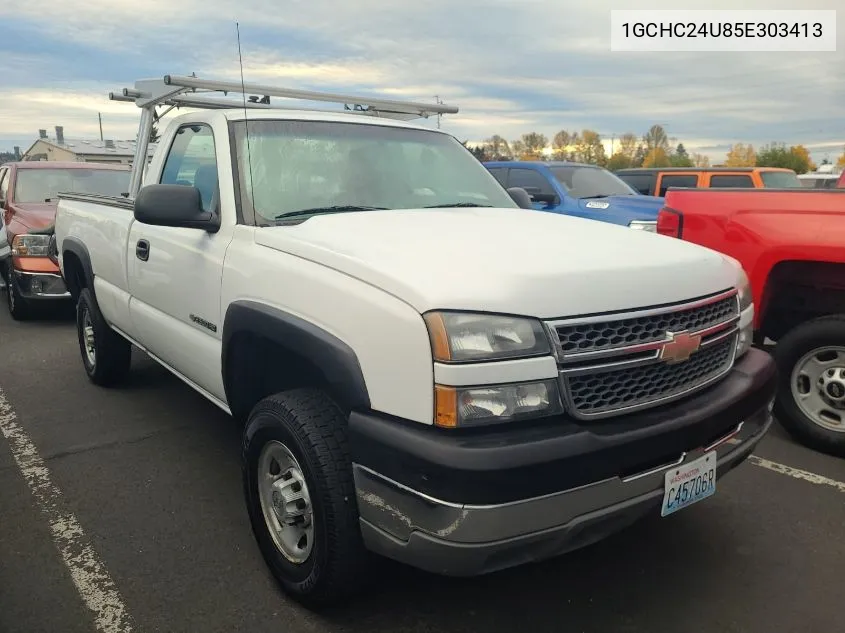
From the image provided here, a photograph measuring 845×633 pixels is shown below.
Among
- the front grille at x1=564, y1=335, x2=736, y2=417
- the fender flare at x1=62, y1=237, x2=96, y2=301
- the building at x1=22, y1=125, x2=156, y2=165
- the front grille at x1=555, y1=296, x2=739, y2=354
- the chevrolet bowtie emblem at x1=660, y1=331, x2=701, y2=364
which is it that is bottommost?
→ the front grille at x1=564, y1=335, x2=736, y2=417

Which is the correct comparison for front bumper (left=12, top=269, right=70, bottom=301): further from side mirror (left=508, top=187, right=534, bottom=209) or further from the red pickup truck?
the red pickup truck

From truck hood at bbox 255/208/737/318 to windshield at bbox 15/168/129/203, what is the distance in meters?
6.91

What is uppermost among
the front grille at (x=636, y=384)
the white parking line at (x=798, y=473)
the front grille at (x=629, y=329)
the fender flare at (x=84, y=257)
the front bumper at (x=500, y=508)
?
the fender flare at (x=84, y=257)

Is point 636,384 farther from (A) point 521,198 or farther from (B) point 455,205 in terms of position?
(A) point 521,198

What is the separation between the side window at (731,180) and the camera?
11.1m

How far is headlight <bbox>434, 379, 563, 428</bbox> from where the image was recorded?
1978mm

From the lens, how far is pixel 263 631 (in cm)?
248

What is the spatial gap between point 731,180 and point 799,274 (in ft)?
26.7

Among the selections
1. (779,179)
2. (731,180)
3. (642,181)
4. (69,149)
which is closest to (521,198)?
(731,180)

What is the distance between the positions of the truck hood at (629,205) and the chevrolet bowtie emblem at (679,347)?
5954 millimetres

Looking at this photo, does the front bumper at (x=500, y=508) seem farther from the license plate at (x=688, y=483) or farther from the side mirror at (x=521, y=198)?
the side mirror at (x=521, y=198)

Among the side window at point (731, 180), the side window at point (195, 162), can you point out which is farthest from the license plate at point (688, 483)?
the side window at point (731, 180)

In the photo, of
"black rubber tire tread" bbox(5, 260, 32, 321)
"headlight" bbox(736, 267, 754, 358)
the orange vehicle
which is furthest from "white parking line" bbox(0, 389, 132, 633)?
the orange vehicle

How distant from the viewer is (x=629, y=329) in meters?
2.20
